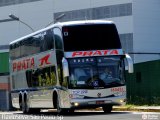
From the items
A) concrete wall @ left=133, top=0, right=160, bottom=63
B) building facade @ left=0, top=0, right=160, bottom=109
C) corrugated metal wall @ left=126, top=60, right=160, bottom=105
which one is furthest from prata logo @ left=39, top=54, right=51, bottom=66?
concrete wall @ left=133, top=0, right=160, bottom=63

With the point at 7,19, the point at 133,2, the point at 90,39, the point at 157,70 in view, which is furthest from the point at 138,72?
the point at 7,19

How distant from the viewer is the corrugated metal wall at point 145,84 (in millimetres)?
34406

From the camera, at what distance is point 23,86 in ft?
98.3

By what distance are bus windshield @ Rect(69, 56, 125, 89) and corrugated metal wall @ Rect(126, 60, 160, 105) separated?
33.2 feet

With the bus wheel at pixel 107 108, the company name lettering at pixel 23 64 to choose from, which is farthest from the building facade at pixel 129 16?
the bus wheel at pixel 107 108

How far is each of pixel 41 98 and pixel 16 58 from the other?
4.88m

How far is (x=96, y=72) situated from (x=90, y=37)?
157cm

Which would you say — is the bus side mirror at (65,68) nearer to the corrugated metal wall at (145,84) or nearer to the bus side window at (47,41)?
the bus side window at (47,41)

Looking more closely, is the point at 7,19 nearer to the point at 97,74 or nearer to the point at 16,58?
the point at 16,58

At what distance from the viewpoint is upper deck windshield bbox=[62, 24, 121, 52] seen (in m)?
23.4

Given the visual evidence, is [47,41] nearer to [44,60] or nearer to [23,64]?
[44,60]

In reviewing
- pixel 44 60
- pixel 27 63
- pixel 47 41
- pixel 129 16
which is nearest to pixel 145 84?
pixel 27 63

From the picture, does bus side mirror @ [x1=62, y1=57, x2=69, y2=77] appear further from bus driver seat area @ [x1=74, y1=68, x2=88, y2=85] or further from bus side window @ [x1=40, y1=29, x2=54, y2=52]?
bus side window @ [x1=40, y1=29, x2=54, y2=52]

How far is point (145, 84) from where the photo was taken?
35.9 meters
